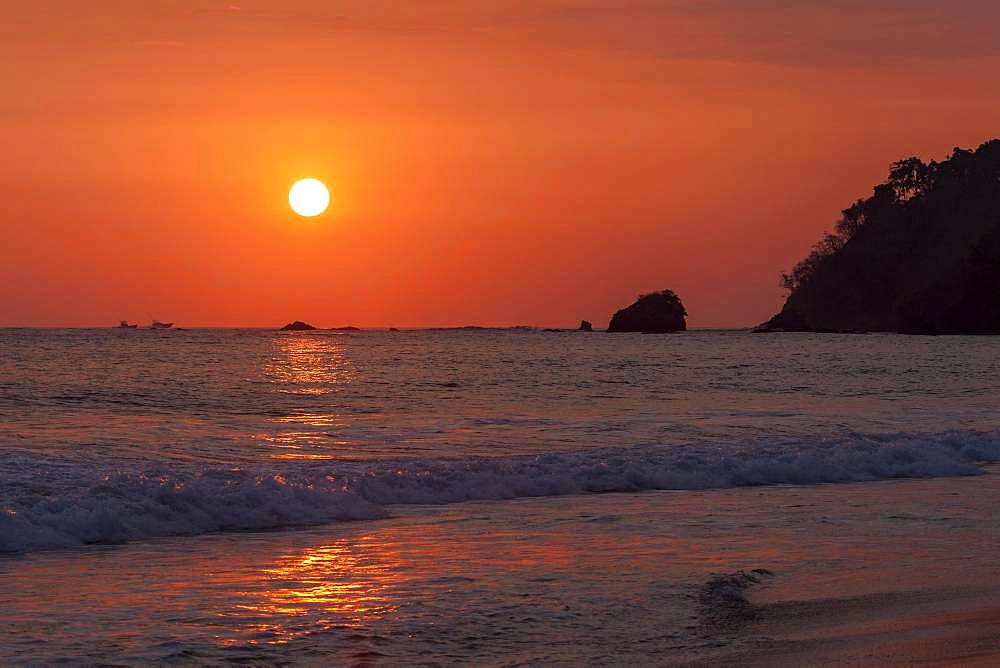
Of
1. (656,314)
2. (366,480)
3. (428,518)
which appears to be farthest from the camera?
(656,314)

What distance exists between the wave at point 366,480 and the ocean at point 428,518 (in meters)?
0.05

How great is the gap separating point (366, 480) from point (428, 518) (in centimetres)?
271

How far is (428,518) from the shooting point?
16.0m

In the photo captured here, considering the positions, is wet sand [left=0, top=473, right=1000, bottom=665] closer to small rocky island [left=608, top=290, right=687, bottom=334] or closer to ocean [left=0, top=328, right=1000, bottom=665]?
ocean [left=0, top=328, right=1000, bottom=665]

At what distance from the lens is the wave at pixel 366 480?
1456 centimetres

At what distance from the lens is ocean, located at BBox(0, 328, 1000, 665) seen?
9102 millimetres

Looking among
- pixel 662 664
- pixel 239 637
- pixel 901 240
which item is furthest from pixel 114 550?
pixel 901 240

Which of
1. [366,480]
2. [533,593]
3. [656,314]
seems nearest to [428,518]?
[366,480]

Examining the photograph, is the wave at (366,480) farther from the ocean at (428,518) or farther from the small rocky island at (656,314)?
the small rocky island at (656,314)

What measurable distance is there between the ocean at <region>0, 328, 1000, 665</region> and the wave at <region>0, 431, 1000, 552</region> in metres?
0.05

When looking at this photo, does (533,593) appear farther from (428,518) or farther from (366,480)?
(366,480)

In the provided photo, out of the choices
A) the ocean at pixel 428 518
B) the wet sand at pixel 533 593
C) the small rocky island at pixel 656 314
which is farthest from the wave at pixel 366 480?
the small rocky island at pixel 656 314

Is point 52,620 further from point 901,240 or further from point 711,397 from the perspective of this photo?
point 901,240

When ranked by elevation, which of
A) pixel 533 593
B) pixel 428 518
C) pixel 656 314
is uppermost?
pixel 656 314
